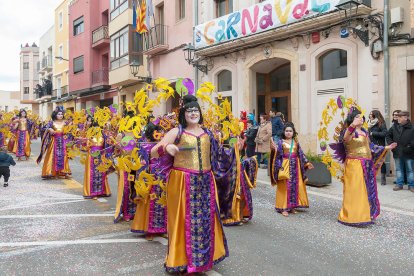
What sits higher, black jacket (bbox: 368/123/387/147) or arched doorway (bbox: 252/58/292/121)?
arched doorway (bbox: 252/58/292/121)

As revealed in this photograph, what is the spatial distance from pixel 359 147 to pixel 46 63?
136 ft

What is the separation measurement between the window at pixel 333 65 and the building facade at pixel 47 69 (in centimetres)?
3309

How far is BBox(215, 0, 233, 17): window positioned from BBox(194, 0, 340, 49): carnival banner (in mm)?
1054

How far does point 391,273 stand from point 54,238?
396 centimetres

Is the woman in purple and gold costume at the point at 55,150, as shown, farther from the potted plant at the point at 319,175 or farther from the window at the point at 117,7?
the window at the point at 117,7

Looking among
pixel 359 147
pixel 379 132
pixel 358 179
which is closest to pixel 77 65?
pixel 379 132

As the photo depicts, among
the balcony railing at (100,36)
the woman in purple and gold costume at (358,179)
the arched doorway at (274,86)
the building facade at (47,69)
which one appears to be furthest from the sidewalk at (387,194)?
the building facade at (47,69)

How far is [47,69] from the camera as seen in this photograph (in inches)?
1662

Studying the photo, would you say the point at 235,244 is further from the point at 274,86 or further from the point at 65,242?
the point at 274,86

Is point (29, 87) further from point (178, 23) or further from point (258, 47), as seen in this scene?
point (258, 47)

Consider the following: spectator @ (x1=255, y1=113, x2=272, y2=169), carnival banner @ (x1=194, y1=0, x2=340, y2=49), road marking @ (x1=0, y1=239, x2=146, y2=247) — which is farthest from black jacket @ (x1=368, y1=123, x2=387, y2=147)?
road marking @ (x1=0, y1=239, x2=146, y2=247)

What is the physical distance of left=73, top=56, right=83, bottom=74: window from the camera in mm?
30766

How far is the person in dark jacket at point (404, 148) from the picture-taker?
8398mm

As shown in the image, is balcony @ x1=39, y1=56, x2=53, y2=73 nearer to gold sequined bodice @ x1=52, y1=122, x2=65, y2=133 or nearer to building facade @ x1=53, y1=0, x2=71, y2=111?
building facade @ x1=53, y1=0, x2=71, y2=111
